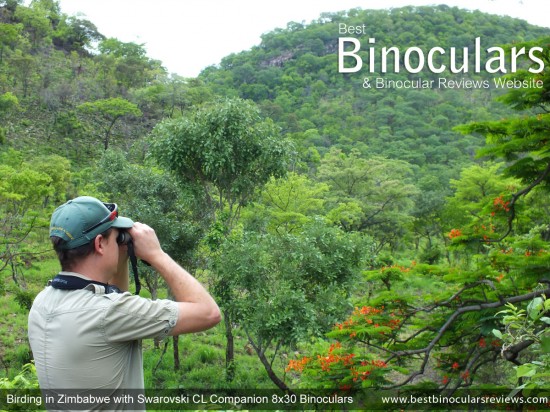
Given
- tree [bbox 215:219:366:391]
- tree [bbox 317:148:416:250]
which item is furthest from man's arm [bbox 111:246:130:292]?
tree [bbox 317:148:416:250]

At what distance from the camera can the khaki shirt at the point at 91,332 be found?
1.56m

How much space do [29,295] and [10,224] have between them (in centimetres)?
288

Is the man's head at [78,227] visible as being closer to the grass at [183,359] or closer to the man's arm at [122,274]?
the man's arm at [122,274]

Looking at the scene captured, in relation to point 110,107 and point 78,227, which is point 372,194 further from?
point 78,227

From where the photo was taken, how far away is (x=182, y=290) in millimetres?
1651

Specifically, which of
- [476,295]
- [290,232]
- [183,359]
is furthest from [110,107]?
[476,295]

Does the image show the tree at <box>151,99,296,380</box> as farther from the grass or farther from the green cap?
the green cap

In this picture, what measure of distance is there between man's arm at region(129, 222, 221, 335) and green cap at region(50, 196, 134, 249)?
8 centimetres

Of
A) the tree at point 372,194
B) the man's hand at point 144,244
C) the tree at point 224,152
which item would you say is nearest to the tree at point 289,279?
the tree at point 224,152

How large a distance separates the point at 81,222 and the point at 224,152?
7.80 m

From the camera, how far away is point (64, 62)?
123 ft

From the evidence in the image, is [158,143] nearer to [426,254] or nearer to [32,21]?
[426,254]

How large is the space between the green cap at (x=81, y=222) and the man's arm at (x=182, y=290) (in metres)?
0.08

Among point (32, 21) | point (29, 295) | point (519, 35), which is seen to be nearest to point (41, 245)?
point (29, 295)
